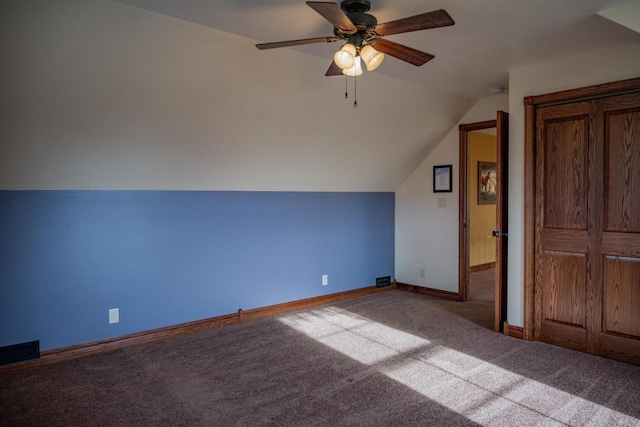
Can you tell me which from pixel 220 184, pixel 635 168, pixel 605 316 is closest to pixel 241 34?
pixel 220 184

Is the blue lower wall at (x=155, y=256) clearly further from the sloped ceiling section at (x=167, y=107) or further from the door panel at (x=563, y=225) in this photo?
the door panel at (x=563, y=225)

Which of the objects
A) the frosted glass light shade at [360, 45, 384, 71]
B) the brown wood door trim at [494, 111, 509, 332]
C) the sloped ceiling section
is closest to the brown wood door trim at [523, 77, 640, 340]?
the brown wood door trim at [494, 111, 509, 332]

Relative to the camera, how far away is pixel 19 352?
10.3ft

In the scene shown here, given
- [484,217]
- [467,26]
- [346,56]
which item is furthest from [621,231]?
[484,217]

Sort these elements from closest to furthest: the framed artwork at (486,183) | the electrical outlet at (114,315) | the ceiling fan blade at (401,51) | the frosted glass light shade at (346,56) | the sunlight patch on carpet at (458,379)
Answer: the frosted glass light shade at (346,56) < the ceiling fan blade at (401,51) < the sunlight patch on carpet at (458,379) < the electrical outlet at (114,315) < the framed artwork at (486,183)

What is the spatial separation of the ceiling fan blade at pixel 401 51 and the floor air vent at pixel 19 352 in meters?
3.28

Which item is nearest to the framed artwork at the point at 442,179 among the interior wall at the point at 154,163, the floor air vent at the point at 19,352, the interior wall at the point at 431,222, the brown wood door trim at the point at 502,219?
the interior wall at the point at 431,222

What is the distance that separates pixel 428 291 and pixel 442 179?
1.48 m

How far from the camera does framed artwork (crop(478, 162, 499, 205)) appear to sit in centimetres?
713

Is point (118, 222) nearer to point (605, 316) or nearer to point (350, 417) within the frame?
point (350, 417)

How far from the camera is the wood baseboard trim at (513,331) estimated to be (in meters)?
3.78

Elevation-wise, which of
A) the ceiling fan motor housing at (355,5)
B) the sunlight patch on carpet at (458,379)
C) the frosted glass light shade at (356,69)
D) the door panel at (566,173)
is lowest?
the sunlight patch on carpet at (458,379)

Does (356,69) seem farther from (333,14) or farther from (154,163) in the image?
(154,163)

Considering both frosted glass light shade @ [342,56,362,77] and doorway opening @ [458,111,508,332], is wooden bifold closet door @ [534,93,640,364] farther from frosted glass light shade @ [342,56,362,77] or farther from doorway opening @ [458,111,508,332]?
frosted glass light shade @ [342,56,362,77]
